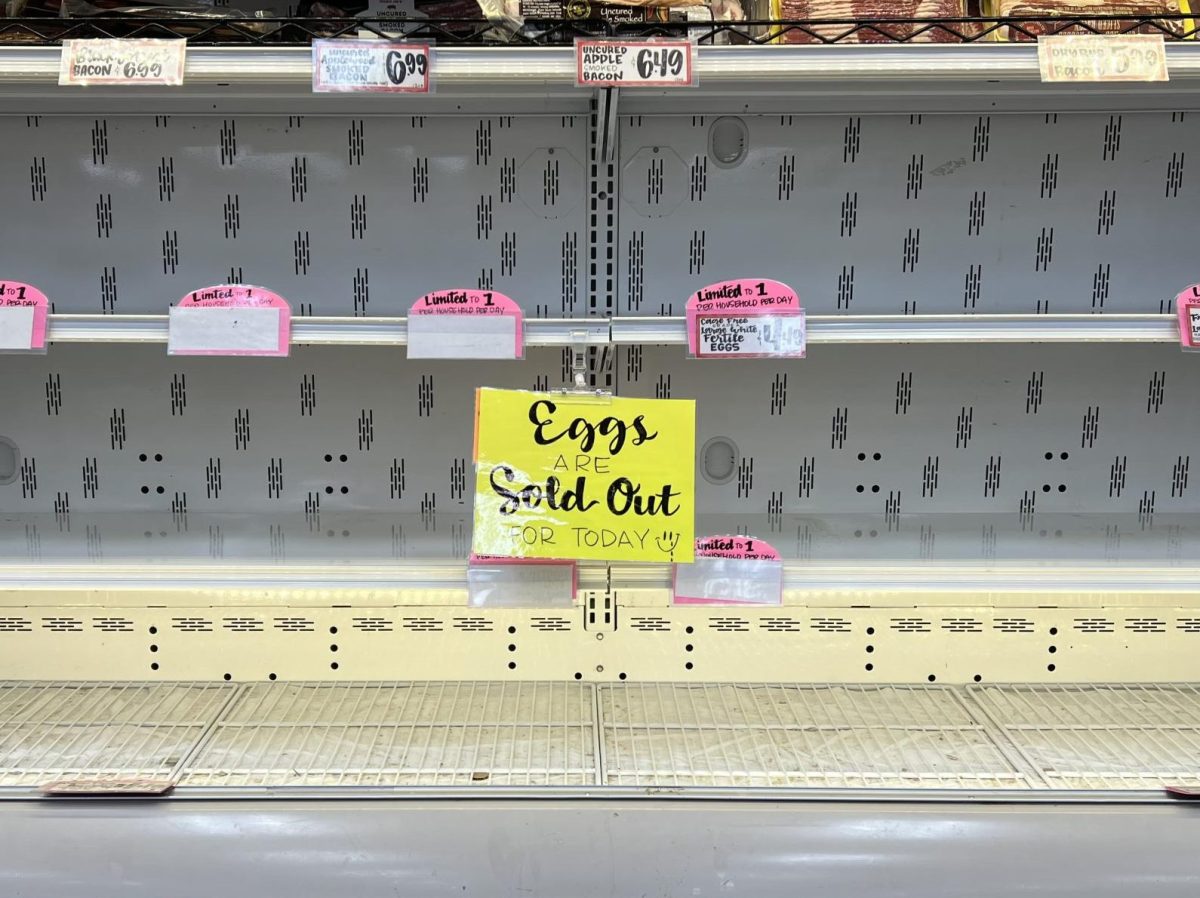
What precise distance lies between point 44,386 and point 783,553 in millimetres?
1435

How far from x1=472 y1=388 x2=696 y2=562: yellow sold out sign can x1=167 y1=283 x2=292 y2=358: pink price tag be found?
1.09 ft

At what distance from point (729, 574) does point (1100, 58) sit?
2.84ft

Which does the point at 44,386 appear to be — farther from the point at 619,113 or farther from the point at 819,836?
the point at 819,836

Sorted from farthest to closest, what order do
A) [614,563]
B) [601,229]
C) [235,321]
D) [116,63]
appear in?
1. [601,229]
2. [614,563]
3. [235,321]
4. [116,63]

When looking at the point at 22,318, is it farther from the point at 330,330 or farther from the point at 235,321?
the point at 330,330

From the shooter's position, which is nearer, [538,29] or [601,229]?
[538,29]

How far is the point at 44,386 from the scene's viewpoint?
1.46m

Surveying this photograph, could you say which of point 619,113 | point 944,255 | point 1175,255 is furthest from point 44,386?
point 1175,255

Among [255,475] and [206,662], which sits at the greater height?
[255,475]

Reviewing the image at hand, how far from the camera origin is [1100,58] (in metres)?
1.00

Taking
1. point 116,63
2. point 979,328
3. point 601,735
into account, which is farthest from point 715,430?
point 116,63

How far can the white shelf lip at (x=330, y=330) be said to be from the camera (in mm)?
1091

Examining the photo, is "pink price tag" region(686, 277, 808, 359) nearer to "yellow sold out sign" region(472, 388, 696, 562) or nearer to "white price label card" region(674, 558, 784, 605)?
"yellow sold out sign" region(472, 388, 696, 562)

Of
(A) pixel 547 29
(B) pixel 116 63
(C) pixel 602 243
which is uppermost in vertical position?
(A) pixel 547 29
